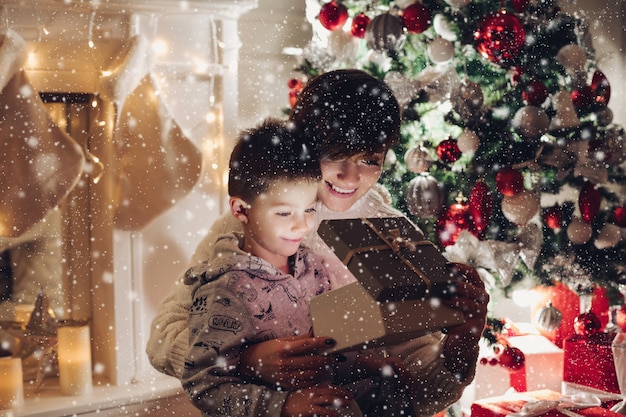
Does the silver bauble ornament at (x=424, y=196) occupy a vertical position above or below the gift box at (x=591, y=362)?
above

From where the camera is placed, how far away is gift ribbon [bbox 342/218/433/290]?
80cm

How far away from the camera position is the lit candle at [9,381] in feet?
5.58

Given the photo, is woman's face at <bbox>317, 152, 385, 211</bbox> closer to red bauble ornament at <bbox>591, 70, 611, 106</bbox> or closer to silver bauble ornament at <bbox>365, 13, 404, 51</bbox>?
silver bauble ornament at <bbox>365, 13, 404, 51</bbox>

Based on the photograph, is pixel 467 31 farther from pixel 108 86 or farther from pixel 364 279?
pixel 364 279

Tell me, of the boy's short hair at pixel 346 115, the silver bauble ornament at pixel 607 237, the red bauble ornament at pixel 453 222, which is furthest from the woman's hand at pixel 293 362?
the silver bauble ornament at pixel 607 237

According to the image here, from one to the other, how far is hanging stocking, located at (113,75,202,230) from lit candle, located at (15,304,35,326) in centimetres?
33

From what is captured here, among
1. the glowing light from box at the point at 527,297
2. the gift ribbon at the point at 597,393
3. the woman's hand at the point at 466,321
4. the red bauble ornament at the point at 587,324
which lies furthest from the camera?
the glowing light from box at the point at 527,297

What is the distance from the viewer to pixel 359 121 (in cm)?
115

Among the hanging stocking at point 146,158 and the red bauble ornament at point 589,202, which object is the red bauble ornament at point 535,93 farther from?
the hanging stocking at point 146,158

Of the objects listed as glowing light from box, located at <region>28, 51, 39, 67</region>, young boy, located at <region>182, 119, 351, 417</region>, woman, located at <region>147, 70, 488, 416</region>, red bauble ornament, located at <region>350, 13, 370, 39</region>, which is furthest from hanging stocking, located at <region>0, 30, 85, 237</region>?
young boy, located at <region>182, 119, 351, 417</region>

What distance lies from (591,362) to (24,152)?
63.8 inches

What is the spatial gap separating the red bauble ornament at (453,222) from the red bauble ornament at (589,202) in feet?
1.16

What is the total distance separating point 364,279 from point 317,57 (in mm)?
1157

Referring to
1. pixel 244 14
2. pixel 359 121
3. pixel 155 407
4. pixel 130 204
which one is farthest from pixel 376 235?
pixel 244 14
